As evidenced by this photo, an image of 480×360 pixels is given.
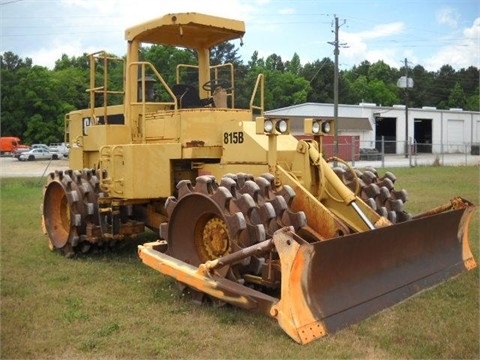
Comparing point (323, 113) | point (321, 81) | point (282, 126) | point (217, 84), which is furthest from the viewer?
point (321, 81)

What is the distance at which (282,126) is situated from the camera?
6.17 m

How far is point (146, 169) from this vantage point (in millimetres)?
7074

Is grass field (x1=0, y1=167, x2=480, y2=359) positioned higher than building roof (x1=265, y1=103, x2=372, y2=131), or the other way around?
building roof (x1=265, y1=103, x2=372, y2=131)

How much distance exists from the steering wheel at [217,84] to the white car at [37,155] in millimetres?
44030

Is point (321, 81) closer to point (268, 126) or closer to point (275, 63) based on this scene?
point (275, 63)

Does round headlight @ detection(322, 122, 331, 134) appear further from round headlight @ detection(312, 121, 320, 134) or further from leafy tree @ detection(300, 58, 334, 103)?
leafy tree @ detection(300, 58, 334, 103)

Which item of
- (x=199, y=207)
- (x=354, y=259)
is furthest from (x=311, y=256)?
(x=199, y=207)

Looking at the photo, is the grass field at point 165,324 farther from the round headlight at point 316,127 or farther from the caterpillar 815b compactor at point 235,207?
the round headlight at point 316,127

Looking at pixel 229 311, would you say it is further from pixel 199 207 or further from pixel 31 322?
pixel 31 322

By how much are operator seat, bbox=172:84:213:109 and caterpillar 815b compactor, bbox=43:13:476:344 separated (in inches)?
0.8

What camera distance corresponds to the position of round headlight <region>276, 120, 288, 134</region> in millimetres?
6128

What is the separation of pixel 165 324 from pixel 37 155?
158 ft

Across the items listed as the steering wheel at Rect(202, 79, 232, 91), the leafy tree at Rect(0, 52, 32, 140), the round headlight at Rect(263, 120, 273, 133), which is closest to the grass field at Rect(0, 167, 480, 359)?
the round headlight at Rect(263, 120, 273, 133)

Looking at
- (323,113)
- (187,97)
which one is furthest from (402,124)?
(187,97)
